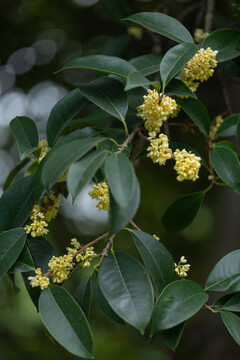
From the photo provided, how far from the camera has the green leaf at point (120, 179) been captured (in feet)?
1.94

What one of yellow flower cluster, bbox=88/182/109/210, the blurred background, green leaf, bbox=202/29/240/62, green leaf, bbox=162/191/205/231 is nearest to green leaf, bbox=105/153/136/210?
yellow flower cluster, bbox=88/182/109/210

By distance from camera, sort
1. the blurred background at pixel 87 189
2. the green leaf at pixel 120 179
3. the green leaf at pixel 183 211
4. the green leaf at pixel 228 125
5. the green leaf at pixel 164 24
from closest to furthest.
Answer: the green leaf at pixel 120 179, the green leaf at pixel 164 24, the green leaf at pixel 228 125, the green leaf at pixel 183 211, the blurred background at pixel 87 189

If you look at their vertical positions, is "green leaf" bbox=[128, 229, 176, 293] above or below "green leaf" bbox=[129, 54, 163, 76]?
below

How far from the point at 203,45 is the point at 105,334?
2336 millimetres

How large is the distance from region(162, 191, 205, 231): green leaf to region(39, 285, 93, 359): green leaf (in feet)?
1.85

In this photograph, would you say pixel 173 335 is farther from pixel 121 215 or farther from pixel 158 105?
pixel 158 105

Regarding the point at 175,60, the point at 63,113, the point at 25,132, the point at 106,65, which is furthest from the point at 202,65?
the point at 25,132

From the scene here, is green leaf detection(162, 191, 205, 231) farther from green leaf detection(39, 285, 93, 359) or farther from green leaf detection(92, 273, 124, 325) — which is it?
green leaf detection(39, 285, 93, 359)

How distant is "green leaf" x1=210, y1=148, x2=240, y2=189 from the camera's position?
3.04 feet

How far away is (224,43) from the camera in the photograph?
1.03 meters

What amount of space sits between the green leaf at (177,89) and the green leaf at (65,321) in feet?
1.51

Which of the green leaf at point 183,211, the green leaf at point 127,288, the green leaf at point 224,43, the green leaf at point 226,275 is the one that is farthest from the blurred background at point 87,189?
the green leaf at point 127,288

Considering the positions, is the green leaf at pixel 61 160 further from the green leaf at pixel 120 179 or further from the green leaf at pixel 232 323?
the green leaf at pixel 232 323

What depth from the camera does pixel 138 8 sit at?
233 centimetres
